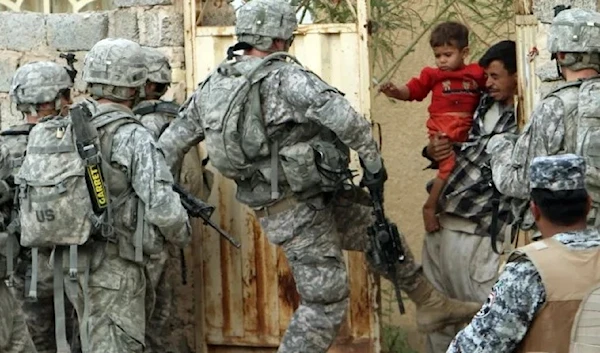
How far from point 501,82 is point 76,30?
2467mm

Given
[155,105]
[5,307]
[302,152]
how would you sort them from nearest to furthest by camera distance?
[5,307], [302,152], [155,105]

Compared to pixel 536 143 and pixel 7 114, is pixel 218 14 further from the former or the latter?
pixel 536 143

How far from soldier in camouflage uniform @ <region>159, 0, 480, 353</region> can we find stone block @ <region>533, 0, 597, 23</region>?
0.94 metres

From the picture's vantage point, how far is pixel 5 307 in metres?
6.96

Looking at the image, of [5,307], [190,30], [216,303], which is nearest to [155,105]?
[190,30]

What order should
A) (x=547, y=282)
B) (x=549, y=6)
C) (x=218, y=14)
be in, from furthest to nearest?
(x=218, y=14) → (x=549, y=6) → (x=547, y=282)

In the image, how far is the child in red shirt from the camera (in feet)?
26.5

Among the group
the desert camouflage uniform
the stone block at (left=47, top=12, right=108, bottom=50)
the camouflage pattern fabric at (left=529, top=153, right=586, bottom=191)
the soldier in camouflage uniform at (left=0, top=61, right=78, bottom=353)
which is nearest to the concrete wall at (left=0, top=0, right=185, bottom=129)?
the stone block at (left=47, top=12, right=108, bottom=50)

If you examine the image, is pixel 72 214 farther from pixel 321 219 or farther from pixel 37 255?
pixel 321 219

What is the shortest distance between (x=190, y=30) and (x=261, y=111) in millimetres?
1216

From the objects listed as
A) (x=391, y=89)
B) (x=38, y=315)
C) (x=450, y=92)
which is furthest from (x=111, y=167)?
(x=450, y=92)

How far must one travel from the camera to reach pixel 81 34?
8922 mm

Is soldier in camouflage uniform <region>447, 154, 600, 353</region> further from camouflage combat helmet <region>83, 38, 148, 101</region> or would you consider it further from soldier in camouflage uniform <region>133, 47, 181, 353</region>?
soldier in camouflage uniform <region>133, 47, 181, 353</region>

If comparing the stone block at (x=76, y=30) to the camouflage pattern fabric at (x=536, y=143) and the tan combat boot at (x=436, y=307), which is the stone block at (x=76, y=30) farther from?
the camouflage pattern fabric at (x=536, y=143)
